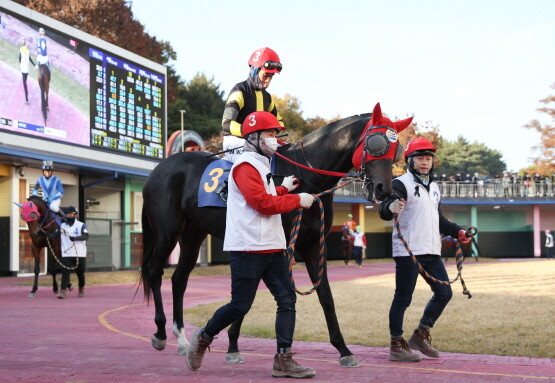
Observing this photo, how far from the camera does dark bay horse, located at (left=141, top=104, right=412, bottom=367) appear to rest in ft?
18.9

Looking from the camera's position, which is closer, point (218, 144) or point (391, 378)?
point (391, 378)

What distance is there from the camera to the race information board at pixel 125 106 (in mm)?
23719

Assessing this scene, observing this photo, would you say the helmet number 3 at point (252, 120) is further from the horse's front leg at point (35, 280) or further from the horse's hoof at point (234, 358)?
the horse's front leg at point (35, 280)

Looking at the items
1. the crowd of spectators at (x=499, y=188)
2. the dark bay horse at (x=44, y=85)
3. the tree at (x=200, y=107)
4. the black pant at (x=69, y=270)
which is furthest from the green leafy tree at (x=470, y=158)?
the black pant at (x=69, y=270)

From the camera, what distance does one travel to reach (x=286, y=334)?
5.38 meters

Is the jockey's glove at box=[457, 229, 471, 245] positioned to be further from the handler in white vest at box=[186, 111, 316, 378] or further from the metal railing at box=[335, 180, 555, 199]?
the metal railing at box=[335, 180, 555, 199]

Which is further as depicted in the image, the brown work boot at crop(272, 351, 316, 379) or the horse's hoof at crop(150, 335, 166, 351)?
the horse's hoof at crop(150, 335, 166, 351)

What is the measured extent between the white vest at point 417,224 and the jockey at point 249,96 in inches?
55.0

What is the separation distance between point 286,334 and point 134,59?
21.7 metres

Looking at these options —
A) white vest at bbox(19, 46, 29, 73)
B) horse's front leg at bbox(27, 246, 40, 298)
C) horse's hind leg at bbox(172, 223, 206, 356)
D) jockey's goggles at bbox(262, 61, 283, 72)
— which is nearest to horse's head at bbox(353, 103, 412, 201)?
jockey's goggles at bbox(262, 61, 283, 72)

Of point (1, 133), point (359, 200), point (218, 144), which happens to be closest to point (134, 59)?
point (1, 133)

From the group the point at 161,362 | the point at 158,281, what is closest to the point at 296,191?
the point at 161,362

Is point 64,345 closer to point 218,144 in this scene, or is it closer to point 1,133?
point 1,133

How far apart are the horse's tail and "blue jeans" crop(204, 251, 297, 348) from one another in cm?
220
